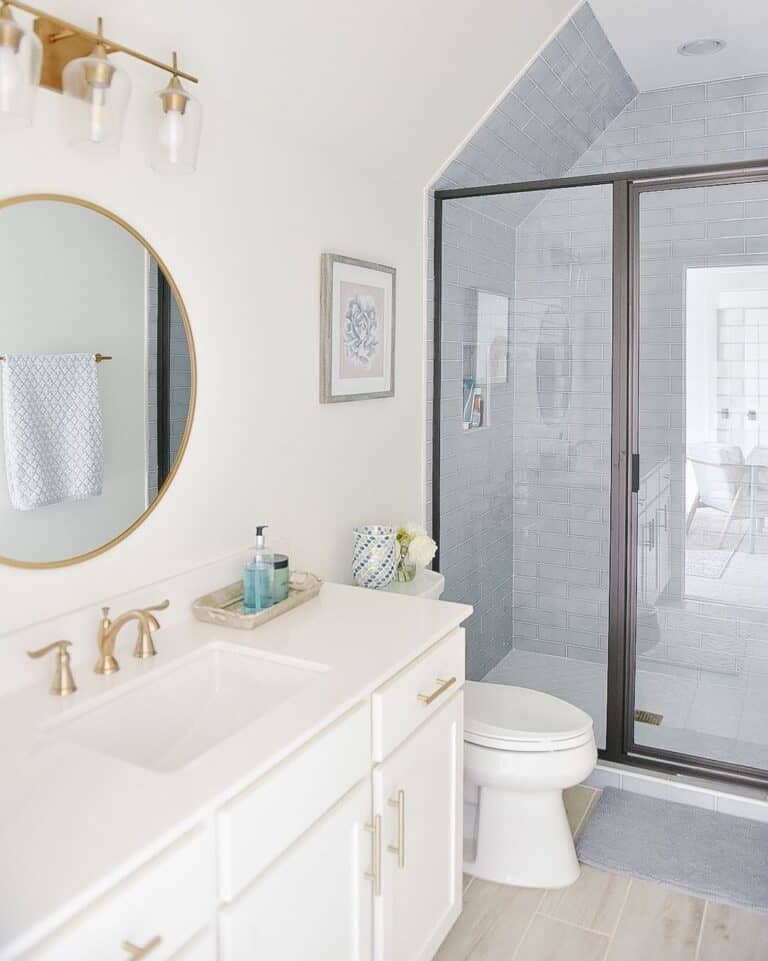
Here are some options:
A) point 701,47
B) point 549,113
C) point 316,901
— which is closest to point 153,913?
point 316,901

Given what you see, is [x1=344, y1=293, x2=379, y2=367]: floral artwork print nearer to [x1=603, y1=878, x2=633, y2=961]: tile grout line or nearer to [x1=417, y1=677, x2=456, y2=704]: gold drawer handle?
[x1=417, y1=677, x2=456, y2=704]: gold drawer handle

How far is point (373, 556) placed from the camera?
102 inches

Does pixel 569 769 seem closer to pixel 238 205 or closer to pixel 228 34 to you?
pixel 238 205

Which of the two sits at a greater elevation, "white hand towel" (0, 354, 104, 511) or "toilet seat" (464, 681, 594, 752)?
"white hand towel" (0, 354, 104, 511)

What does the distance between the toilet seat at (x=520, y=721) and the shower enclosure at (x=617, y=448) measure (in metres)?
0.50

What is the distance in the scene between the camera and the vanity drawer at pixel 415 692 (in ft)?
5.57

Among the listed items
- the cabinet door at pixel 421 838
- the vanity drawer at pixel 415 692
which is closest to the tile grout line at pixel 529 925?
the cabinet door at pixel 421 838

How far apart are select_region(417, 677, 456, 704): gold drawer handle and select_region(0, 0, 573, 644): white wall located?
24.2 inches

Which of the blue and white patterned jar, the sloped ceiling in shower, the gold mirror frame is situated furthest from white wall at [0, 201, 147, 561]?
the sloped ceiling in shower

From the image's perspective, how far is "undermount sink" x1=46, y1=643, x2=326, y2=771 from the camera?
1.57m

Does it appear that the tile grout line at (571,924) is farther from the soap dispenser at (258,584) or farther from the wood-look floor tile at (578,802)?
the soap dispenser at (258,584)

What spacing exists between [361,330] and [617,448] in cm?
94

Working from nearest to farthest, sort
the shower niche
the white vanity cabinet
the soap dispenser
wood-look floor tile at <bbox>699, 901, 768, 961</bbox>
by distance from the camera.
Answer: the white vanity cabinet
the soap dispenser
wood-look floor tile at <bbox>699, 901, 768, 961</bbox>
the shower niche

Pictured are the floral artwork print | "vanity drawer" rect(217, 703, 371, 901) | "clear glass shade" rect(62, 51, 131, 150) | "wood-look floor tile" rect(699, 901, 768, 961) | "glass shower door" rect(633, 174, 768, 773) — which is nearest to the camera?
"vanity drawer" rect(217, 703, 371, 901)
